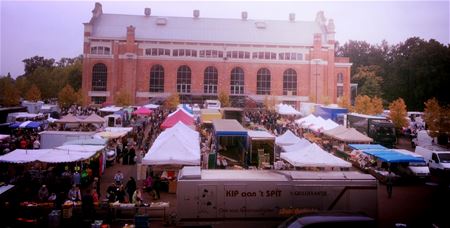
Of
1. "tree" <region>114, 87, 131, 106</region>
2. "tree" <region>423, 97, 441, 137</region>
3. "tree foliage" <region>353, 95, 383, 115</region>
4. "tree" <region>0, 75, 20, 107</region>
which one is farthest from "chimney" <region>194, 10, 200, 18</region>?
"tree" <region>423, 97, 441, 137</region>

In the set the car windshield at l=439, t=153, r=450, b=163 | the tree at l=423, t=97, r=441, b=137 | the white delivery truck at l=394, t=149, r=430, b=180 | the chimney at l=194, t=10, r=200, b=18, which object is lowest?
the white delivery truck at l=394, t=149, r=430, b=180

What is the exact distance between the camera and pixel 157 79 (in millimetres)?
59000

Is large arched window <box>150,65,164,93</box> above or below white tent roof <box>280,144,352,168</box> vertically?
above

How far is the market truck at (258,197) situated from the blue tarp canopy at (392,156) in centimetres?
827

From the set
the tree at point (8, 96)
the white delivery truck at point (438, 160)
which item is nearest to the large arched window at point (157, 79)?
the tree at point (8, 96)

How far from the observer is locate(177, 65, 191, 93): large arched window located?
59125mm

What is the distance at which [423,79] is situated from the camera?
4950 centimetres

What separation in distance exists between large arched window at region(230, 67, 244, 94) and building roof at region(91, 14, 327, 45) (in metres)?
4.67

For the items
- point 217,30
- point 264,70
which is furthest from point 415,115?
point 217,30

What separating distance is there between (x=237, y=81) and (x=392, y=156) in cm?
4282

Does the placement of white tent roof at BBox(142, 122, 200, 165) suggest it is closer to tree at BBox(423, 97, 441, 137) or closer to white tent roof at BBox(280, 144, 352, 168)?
white tent roof at BBox(280, 144, 352, 168)

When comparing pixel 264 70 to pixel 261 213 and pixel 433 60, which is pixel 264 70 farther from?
pixel 261 213

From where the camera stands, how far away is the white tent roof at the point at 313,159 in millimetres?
15391

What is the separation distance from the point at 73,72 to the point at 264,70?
1750 inches
